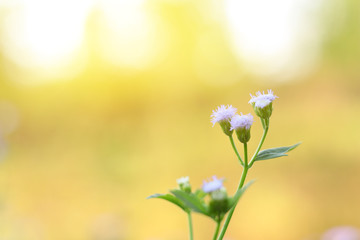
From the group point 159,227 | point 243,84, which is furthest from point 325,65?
point 159,227

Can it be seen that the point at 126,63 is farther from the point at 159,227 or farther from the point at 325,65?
the point at 159,227

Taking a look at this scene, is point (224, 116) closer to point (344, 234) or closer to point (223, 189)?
point (223, 189)

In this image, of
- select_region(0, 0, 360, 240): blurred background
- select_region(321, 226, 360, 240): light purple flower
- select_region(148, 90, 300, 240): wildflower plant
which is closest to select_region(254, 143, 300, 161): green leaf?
select_region(148, 90, 300, 240): wildflower plant

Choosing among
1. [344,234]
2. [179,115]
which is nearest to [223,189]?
[344,234]

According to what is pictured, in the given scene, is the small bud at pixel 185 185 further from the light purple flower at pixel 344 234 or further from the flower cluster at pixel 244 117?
the light purple flower at pixel 344 234

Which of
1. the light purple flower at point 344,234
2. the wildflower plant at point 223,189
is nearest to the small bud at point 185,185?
the wildflower plant at point 223,189

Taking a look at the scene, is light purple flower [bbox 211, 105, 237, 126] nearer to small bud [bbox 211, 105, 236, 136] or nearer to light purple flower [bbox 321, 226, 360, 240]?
small bud [bbox 211, 105, 236, 136]
